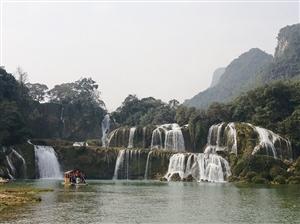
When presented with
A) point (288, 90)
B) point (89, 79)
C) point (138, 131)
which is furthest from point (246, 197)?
point (89, 79)

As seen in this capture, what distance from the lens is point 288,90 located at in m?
79.3

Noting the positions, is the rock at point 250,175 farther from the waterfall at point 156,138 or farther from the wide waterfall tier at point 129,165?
the waterfall at point 156,138

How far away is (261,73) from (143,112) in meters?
53.7

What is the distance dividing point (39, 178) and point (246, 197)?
35693 millimetres

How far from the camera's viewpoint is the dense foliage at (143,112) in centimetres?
9675

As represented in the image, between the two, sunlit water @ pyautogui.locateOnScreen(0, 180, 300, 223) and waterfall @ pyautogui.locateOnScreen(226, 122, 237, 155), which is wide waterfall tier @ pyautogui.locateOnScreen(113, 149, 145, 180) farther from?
sunlit water @ pyautogui.locateOnScreen(0, 180, 300, 223)

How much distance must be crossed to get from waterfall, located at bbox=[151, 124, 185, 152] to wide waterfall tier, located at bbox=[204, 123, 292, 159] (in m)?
4.32

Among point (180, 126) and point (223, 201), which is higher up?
point (180, 126)

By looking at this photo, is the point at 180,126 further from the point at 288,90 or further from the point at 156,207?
the point at 156,207

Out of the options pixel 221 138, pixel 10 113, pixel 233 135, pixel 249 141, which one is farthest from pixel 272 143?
pixel 10 113

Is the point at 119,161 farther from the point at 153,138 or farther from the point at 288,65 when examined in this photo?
the point at 288,65

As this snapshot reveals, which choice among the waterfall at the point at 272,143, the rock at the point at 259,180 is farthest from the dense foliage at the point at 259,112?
the rock at the point at 259,180

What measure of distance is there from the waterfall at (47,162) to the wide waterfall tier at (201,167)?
14601 millimetres

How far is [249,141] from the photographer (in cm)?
6700
